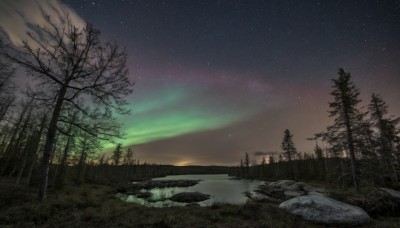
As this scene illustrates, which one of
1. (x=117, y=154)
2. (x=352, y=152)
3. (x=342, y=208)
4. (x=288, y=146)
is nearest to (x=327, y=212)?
(x=342, y=208)

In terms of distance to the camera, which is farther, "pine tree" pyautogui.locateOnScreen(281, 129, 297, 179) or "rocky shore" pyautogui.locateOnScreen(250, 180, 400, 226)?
"pine tree" pyautogui.locateOnScreen(281, 129, 297, 179)

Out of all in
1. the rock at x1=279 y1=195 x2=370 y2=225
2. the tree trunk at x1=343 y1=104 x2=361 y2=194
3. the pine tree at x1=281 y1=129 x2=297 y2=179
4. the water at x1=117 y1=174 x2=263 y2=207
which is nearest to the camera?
the rock at x1=279 y1=195 x2=370 y2=225

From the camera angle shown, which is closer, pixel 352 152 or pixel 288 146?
pixel 352 152

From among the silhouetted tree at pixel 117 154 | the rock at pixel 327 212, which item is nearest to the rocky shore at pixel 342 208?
the rock at pixel 327 212

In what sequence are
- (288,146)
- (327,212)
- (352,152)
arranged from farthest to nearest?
1. (288,146)
2. (352,152)
3. (327,212)

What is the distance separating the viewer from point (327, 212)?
9.45 metres

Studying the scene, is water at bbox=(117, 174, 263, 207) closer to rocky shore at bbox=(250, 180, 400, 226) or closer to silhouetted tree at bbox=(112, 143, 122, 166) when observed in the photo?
rocky shore at bbox=(250, 180, 400, 226)

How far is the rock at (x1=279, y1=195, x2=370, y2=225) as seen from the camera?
9000 millimetres

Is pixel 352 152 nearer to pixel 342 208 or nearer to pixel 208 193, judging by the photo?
pixel 342 208

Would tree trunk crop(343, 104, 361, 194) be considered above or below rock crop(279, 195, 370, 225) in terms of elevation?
above

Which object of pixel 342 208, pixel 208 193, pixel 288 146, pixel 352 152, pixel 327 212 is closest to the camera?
pixel 327 212

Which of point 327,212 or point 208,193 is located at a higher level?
point 327,212

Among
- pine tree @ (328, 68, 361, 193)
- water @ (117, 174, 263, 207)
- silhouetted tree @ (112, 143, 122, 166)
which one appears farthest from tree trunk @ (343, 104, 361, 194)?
silhouetted tree @ (112, 143, 122, 166)

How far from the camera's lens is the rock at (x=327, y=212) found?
354 inches
